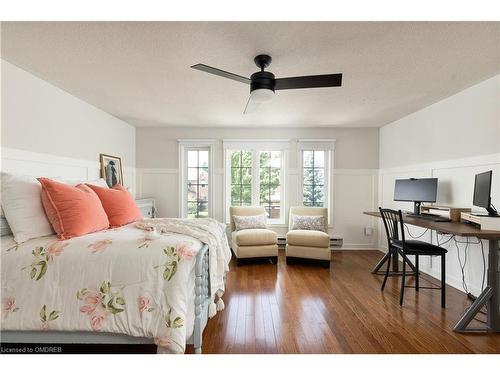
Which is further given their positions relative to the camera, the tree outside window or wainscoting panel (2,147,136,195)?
the tree outside window

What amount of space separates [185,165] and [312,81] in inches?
135

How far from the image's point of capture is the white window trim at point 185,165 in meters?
4.73

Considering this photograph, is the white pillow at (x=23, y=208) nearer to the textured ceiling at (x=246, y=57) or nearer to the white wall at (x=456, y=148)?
the textured ceiling at (x=246, y=57)

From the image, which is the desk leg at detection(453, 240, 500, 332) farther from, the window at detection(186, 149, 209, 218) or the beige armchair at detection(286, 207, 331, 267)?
the window at detection(186, 149, 209, 218)

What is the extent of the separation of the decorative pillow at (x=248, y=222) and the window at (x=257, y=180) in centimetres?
63

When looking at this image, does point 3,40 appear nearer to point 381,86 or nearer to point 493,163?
point 381,86

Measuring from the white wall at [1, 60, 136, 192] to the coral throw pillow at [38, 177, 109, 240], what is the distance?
0.87 m

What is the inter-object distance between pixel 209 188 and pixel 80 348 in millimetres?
3225

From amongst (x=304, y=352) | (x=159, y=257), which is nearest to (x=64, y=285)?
(x=159, y=257)

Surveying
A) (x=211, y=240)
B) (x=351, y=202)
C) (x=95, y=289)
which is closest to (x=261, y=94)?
(x=211, y=240)

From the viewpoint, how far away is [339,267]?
12.3 feet

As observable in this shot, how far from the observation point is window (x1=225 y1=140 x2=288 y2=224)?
4.84m

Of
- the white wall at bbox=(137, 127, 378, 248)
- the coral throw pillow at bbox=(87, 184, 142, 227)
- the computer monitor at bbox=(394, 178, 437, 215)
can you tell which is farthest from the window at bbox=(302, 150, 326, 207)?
the coral throw pillow at bbox=(87, 184, 142, 227)

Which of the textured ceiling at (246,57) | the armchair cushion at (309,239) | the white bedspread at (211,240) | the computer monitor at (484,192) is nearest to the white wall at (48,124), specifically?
the textured ceiling at (246,57)
